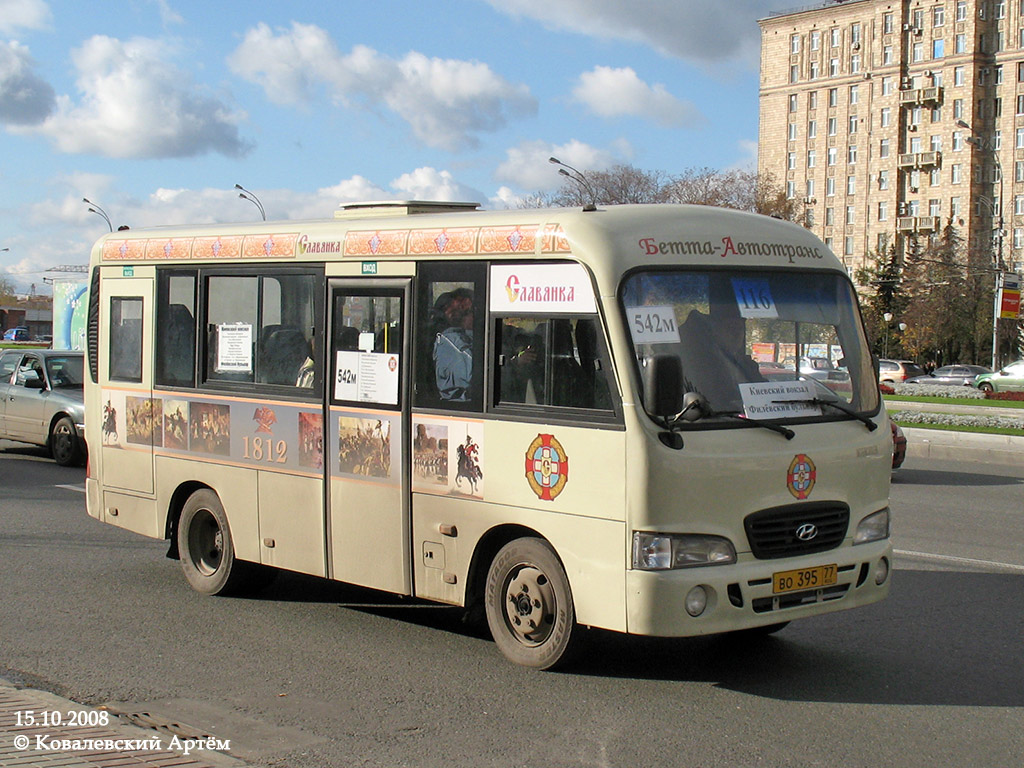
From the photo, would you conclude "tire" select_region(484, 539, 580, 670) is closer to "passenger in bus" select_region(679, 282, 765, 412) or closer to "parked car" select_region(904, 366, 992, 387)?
"passenger in bus" select_region(679, 282, 765, 412)

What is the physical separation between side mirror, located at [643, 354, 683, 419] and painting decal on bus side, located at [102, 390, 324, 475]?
2.70m

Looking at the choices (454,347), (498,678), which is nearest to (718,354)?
(454,347)

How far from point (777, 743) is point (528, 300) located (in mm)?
2681

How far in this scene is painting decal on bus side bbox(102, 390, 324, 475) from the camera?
8.04m

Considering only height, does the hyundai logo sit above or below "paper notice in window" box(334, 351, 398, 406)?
below

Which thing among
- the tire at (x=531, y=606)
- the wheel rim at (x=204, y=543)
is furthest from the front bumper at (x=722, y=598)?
the wheel rim at (x=204, y=543)

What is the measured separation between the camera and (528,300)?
672cm

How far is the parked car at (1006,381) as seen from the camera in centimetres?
4709

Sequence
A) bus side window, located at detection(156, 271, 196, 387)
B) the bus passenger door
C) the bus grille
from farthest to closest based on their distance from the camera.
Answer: bus side window, located at detection(156, 271, 196, 387) < the bus passenger door < the bus grille

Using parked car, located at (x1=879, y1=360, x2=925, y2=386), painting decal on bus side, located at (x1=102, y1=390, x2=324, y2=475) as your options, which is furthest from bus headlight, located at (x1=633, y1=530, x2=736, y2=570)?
parked car, located at (x1=879, y1=360, x2=925, y2=386)

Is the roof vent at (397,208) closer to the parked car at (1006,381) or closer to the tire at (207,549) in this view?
the tire at (207,549)

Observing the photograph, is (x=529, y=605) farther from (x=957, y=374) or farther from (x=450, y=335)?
(x=957, y=374)

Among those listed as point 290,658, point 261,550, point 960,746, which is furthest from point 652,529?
point 261,550

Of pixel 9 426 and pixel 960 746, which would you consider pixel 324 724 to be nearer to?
pixel 960 746
